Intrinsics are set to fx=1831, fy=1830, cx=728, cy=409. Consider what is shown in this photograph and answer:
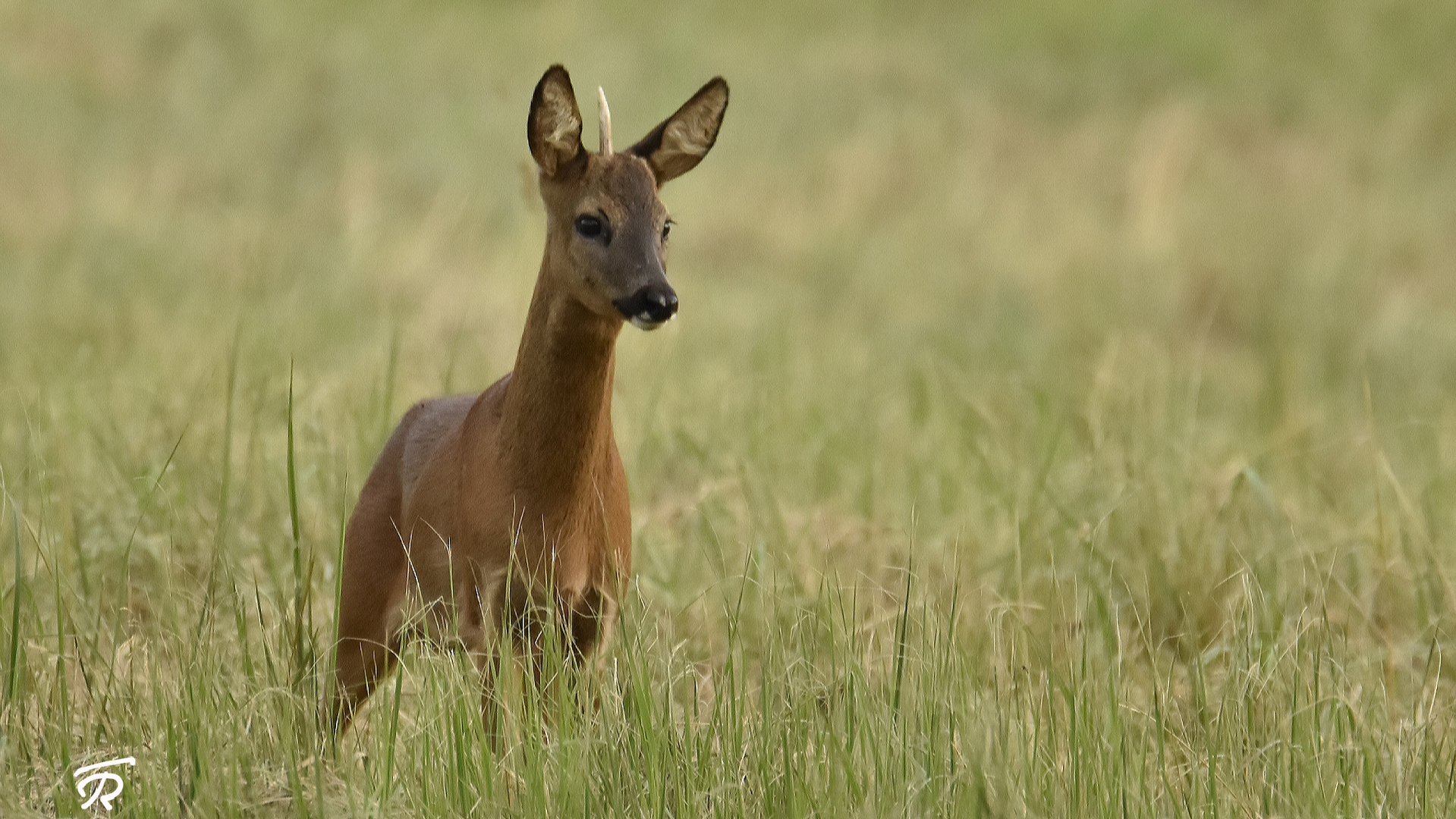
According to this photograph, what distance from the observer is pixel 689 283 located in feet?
31.8

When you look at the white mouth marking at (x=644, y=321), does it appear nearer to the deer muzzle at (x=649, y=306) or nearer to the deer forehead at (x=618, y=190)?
the deer muzzle at (x=649, y=306)

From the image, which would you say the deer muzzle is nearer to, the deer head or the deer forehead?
the deer head

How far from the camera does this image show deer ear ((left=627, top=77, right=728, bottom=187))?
3.48 meters

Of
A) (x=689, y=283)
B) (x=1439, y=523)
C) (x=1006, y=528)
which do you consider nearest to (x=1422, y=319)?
(x=689, y=283)

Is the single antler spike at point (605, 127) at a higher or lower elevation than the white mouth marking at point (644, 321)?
higher

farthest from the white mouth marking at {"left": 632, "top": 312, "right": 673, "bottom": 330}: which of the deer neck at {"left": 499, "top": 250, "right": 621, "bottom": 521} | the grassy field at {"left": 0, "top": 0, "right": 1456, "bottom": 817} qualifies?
the grassy field at {"left": 0, "top": 0, "right": 1456, "bottom": 817}

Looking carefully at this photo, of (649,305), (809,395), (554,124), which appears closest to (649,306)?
(649,305)

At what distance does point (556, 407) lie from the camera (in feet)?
10.9

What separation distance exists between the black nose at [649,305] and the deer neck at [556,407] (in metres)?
0.14

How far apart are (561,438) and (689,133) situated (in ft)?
2.16

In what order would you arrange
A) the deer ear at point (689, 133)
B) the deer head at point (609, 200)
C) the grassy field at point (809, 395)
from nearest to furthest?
the grassy field at point (809, 395)
the deer head at point (609, 200)
the deer ear at point (689, 133)

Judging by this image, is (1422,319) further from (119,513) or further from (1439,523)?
(119,513)

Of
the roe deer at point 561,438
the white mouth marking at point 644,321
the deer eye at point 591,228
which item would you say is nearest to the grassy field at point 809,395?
the roe deer at point 561,438

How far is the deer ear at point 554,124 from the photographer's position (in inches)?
129
